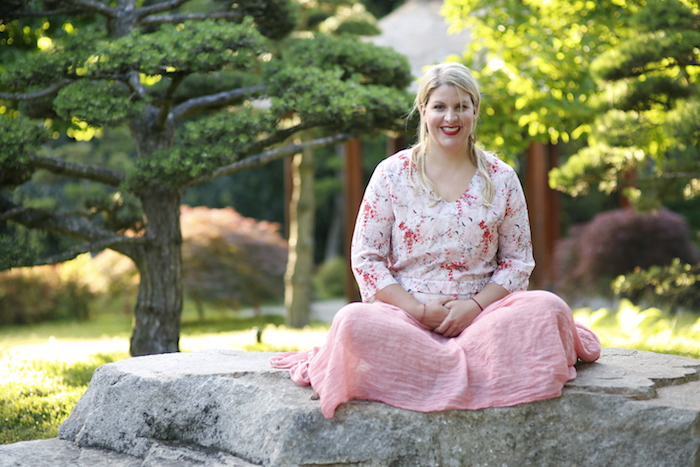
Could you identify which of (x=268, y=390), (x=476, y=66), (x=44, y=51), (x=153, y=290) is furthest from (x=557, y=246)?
(x=268, y=390)

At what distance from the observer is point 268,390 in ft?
8.67

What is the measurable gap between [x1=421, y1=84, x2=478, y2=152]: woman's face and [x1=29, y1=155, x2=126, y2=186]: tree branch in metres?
2.40

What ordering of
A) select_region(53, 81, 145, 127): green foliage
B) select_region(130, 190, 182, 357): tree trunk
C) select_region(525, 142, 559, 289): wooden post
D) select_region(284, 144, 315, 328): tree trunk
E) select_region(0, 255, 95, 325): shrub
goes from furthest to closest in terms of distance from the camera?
select_region(0, 255, 95, 325): shrub → select_region(525, 142, 559, 289): wooden post → select_region(284, 144, 315, 328): tree trunk → select_region(130, 190, 182, 357): tree trunk → select_region(53, 81, 145, 127): green foliage

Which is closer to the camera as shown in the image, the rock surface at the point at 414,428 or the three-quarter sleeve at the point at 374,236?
the rock surface at the point at 414,428

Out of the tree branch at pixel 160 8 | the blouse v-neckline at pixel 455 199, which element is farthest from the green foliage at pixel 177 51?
the blouse v-neckline at pixel 455 199

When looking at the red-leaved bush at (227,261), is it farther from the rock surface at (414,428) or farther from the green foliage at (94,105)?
the rock surface at (414,428)

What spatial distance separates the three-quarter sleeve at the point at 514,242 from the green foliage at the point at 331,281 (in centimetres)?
1095

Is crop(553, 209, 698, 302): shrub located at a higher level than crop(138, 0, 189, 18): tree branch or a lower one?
lower

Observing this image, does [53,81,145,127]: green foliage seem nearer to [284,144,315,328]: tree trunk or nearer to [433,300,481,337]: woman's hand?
[433,300,481,337]: woman's hand

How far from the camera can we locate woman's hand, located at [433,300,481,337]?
278cm

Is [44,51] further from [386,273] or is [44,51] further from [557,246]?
[557,246]

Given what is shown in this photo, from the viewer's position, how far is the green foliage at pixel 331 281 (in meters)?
13.9

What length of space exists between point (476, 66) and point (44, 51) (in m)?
3.66

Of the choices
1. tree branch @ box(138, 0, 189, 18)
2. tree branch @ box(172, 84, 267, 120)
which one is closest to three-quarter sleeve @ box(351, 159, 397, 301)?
tree branch @ box(172, 84, 267, 120)
